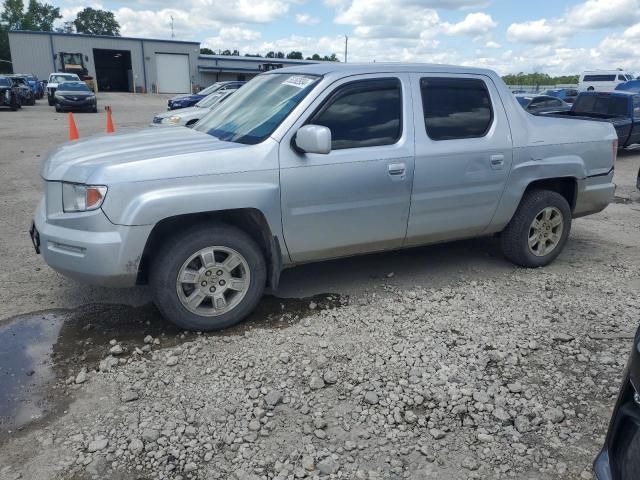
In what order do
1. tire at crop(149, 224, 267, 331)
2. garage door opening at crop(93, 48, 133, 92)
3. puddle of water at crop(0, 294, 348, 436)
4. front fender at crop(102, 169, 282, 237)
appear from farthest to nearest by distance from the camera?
garage door opening at crop(93, 48, 133, 92), tire at crop(149, 224, 267, 331), front fender at crop(102, 169, 282, 237), puddle of water at crop(0, 294, 348, 436)

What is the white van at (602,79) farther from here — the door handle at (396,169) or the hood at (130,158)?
the hood at (130,158)

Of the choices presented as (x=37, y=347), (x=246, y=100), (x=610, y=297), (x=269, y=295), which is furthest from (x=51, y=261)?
(x=610, y=297)

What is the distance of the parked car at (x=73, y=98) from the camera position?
2573 cm

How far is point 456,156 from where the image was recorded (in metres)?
4.50

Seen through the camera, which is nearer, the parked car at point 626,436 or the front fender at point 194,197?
the parked car at point 626,436

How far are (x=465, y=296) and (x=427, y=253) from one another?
1.13 meters

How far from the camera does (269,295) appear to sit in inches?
181

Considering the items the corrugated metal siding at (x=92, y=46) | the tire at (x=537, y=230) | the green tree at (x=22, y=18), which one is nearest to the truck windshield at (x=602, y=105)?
the tire at (x=537, y=230)

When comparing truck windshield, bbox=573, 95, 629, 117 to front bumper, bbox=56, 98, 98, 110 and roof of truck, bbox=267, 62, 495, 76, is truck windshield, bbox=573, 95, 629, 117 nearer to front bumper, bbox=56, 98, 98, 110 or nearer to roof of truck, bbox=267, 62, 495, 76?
roof of truck, bbox=267, 62, 495, 76

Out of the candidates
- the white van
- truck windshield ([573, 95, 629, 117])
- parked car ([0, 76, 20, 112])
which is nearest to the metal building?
parked car ([0, 76, 20, 112])

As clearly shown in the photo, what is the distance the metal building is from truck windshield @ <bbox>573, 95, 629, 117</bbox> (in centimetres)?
4665

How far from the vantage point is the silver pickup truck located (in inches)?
140

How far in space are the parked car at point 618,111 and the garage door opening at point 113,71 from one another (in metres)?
49.3

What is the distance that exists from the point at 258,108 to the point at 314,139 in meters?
0.92
